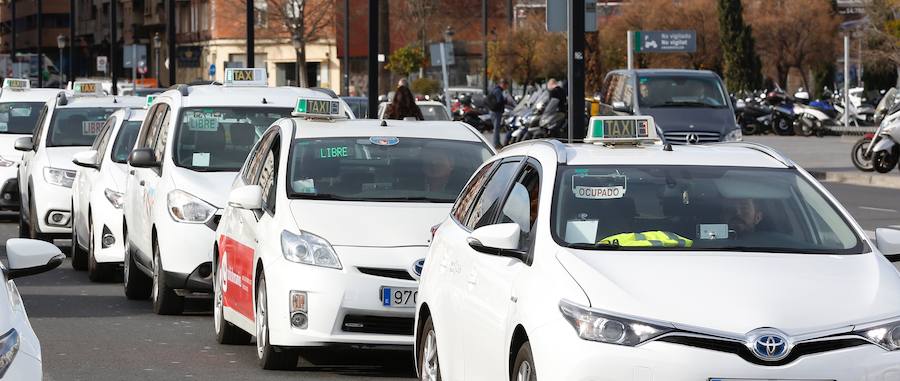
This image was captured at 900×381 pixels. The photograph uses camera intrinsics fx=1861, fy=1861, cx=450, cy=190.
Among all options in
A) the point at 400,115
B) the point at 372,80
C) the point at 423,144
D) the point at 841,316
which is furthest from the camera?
the point at 400,115

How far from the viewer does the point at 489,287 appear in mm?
7320

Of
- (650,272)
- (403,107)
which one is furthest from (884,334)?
(403,107)

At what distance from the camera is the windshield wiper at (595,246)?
23.0ft

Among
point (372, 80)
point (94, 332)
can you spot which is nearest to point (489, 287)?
point (94, 332)

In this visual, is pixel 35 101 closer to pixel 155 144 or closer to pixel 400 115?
pixel 400 115

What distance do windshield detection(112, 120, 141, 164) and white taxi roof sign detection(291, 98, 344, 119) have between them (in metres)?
5.07

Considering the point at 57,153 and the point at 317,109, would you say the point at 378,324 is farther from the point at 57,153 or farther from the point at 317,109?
the point at 57,153

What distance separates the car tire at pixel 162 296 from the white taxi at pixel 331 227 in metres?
1.08

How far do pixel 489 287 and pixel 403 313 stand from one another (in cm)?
239

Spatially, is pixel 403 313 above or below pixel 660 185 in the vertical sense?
below

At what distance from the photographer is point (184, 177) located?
42.9 ft

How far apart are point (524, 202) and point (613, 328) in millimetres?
1372

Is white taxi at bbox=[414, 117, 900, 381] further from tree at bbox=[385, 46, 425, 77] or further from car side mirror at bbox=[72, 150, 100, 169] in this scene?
tree at bbox=[385, 46, 425, 77]

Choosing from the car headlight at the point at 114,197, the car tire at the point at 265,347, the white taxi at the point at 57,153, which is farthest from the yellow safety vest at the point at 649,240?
the white taxi at the point at 57,153
